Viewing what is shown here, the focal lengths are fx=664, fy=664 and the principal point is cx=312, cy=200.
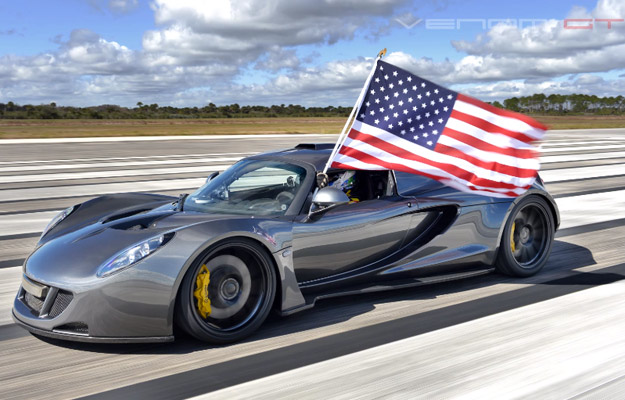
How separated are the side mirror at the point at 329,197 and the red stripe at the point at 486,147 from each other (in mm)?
1258

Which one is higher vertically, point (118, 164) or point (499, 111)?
point (499, 111)

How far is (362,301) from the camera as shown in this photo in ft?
16.5

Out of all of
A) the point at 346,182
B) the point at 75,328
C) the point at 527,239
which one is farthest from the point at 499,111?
the point at 75,328

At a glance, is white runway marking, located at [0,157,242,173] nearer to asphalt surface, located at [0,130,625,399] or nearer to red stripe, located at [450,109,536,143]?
asphalt surface, located at [0,130,625,399]

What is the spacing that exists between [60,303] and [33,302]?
0.38m

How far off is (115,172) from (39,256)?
12555 millimetres

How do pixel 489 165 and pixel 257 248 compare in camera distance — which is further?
pixel 489 165

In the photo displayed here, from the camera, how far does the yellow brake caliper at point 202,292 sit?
157 inches

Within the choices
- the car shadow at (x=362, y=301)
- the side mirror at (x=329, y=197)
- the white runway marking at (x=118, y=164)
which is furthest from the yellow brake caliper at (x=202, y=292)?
the white runway marking at (x=118, y=164)

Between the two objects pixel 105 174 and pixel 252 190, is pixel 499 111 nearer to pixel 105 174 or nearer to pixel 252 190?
pixel 252 190

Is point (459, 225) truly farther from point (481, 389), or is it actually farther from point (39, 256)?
point (39, 256)

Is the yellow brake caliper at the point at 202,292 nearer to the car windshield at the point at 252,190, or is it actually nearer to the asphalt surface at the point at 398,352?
the asphalt surface at the point at 398,352

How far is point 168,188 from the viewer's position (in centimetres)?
1292

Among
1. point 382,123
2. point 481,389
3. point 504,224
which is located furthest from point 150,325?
point 504,224
